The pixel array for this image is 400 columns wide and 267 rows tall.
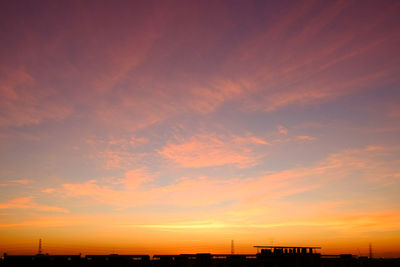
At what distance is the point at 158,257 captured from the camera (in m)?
28.4

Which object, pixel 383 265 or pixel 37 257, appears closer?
pixel 37 257

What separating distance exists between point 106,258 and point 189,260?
6.33 m

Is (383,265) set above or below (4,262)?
below

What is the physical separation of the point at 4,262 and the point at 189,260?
501 inches

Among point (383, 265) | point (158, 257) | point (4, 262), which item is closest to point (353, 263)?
point (383, 265)

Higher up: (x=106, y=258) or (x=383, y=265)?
(x=106, y=258)

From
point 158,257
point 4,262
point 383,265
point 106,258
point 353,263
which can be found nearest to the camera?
point 4,262

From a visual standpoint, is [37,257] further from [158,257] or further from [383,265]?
[383,265]

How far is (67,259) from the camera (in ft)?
82.8

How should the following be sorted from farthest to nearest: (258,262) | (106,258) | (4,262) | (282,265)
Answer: (282,265)
(258,262)
(106,258)
(4,262)

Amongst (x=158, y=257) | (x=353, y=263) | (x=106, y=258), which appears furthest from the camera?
(x=353, y=263)

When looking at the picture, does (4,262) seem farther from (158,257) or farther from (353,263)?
(353,263)

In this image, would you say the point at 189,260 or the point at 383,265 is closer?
the point at 189,260

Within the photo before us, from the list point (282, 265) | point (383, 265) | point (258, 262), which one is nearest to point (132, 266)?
point (258, 262)
